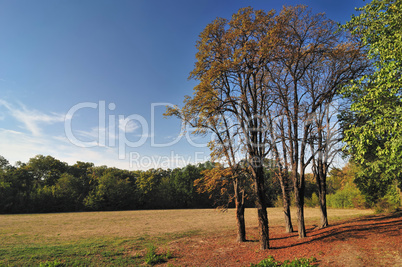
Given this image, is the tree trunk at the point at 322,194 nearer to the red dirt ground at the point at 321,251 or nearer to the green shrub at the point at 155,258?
the red dirt ground at the point at 321,251

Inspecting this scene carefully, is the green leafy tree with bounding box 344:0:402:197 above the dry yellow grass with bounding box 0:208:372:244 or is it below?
above

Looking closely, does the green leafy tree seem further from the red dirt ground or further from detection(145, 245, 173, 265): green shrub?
detection(145, 245, 173, 265): green shrub


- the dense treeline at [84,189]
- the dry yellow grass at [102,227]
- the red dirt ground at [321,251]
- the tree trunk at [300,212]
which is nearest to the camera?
the red dirt ground at [321,251]

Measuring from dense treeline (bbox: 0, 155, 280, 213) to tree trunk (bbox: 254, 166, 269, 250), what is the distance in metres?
31.0

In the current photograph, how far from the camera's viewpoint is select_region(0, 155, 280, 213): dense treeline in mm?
48062

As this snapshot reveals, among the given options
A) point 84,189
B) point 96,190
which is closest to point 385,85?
point 96,190

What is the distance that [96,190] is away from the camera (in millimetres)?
56062

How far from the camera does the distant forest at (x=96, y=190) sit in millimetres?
46125

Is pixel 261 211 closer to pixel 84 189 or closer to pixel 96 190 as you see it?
pixel 96 190

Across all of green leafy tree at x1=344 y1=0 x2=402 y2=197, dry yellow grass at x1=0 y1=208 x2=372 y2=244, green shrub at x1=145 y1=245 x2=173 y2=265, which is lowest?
dry yellow grass at x1=0 y1=208 x2=372 y2=244

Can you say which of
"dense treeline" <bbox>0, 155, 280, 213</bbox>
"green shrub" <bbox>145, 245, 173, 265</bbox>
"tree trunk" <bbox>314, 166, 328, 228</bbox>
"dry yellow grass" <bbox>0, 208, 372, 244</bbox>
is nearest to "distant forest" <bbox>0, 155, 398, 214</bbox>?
"dense treeline" <bbox>0, 155, 280, 213</bbox>

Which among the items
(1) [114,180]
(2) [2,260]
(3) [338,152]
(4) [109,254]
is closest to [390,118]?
(3) [338,152]

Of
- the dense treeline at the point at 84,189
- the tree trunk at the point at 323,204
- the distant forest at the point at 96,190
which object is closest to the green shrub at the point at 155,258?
the tree trunk at the point at 323,204

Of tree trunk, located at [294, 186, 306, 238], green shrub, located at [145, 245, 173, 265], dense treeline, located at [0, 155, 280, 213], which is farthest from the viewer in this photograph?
dense treeline, located at [0, 155, 280, 213]
